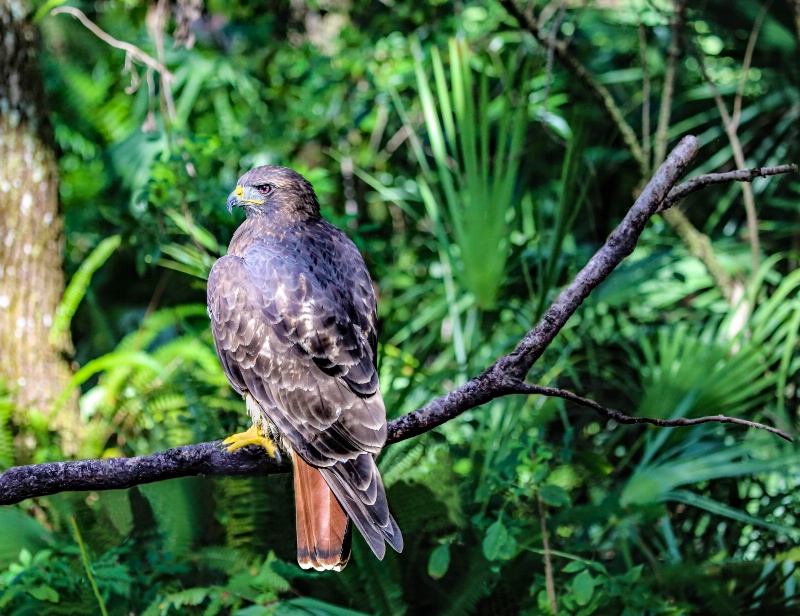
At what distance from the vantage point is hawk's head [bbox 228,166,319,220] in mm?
2625

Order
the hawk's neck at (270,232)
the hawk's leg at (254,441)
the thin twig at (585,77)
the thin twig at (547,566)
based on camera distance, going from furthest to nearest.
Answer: the thin twig at (585,77)
the thin twig at (547,566)
the hawk's neck at (270,232)
the hawk's leg at (254,441)

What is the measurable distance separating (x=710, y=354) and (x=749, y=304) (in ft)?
1.46

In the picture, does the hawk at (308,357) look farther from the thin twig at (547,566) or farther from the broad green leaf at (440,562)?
the thin twig at (547,566)

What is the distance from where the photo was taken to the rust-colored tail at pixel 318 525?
2.13 m

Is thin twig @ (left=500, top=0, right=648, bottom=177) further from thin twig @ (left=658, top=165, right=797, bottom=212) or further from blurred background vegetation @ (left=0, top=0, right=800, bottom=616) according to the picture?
thin twig @ (left=658, top=165, right=797, bottom=212)

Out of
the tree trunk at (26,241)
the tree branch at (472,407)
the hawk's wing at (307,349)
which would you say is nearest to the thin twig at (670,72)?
the tree branch at (472,407)

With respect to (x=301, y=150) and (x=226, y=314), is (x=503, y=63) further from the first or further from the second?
(x=226, y=314)

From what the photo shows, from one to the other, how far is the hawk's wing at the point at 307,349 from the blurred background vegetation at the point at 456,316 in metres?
0.54

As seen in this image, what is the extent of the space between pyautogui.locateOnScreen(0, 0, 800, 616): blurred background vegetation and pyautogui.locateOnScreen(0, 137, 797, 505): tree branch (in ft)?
2.00

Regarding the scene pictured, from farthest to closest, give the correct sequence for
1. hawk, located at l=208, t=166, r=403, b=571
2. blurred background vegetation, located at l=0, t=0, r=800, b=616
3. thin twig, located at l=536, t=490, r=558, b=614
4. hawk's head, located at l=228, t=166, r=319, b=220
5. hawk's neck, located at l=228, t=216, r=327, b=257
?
1. blurred background vegetation, located at l=0, t=0, r=800, b=616
2. thin twig, located at l=536, t=490, r=558, b=614
3. hawk's head, located at l=228, t=166, r=319, b=220
4. hawk's neck, located at l=228, t=216, r=327, b=257
5. hawk, located at l=208, t=166, r=403, b=571

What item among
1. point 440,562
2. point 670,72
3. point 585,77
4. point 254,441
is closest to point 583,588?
point 440,562

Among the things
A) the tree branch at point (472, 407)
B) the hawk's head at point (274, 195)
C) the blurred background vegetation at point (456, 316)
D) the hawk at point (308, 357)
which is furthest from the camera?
the blurred background vegetation at point (456, 316)

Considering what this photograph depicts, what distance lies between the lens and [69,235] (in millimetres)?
5562

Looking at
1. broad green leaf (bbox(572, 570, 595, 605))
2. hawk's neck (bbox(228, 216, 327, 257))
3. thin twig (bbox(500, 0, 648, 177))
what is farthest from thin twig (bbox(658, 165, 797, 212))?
thin twig (bbox(500, 0, 648, 177))
